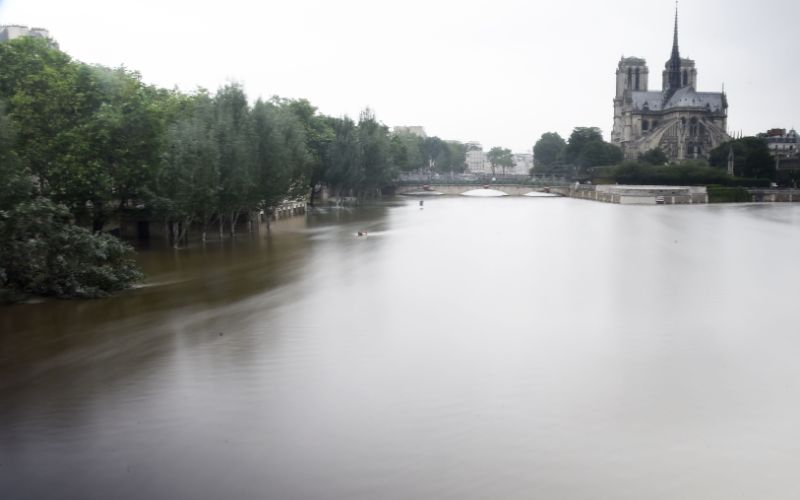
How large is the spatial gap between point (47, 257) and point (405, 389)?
15.1 meters

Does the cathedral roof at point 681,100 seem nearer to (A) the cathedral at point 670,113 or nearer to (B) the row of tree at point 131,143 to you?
(A) the cathedral at point 670,113

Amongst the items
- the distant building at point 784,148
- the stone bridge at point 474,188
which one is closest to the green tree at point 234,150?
the stone bridge at point 474,188

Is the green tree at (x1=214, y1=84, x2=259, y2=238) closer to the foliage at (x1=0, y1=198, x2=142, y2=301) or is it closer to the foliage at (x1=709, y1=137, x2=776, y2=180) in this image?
the foliage at (x1=0, y1=198, x2=142, y2=301)

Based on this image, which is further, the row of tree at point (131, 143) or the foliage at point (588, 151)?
the foliage at point (588, 151)

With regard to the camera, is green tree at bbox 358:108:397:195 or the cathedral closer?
green tree at bbox 358:108:397:195

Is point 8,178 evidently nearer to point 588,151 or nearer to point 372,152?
point 372,152

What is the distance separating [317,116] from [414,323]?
2761 inches

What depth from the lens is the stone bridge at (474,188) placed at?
14112 centimetres

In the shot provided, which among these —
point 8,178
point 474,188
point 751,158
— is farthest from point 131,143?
point 474,188

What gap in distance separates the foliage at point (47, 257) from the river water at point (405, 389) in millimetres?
871

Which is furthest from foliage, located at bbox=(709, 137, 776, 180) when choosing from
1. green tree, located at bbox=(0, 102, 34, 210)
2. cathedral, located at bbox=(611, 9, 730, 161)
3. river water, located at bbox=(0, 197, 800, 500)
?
green tree, located at bbox=(0, 102, 34, 210)

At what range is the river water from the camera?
1113cm

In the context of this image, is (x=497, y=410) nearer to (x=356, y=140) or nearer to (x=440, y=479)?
(x=440, y=479)

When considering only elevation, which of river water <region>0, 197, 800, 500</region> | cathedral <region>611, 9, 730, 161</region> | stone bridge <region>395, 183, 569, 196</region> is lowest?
river water <region>0, 197, 800, 500</region>
